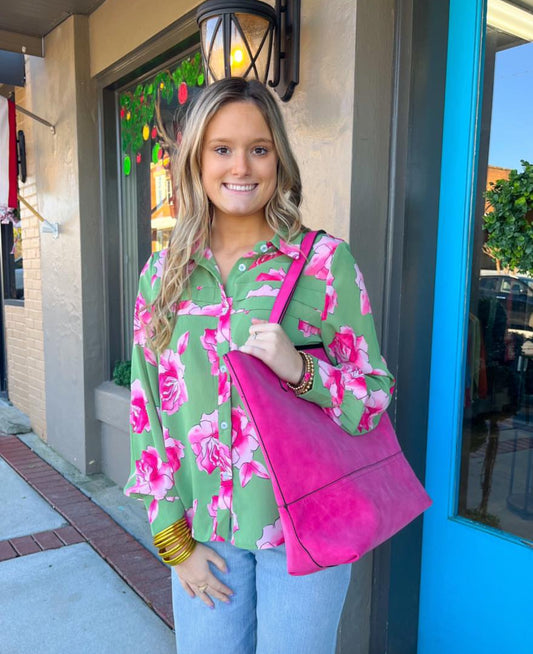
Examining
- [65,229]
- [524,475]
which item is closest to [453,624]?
[524,475]

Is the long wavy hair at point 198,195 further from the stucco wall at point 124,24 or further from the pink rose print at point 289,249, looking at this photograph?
the stucco wall at point 124,24

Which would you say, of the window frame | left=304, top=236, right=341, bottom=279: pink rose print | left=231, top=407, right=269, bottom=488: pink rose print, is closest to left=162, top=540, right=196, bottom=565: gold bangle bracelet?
left=231, top=407, right=269, bottom=488: pink rose print

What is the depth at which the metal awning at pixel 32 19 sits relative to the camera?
4.09m

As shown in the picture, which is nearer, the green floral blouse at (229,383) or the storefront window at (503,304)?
the green floral blouse at (229,383)

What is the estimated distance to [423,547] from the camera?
7.70 feet

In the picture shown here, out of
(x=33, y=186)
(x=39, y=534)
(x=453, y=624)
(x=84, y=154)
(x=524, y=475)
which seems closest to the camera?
(x=524, y=475)

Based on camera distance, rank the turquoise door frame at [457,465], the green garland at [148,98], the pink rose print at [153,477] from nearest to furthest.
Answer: the pink rose print at [153,477], the turquoise door frame at [457,465], the green garland at [148,98]

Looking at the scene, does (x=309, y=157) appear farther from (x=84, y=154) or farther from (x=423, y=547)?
(x=84, y=154)

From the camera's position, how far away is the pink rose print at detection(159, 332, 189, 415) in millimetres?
1432

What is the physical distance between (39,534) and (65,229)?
7.44ft

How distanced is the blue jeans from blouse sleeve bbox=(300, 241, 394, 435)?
1.24 ft

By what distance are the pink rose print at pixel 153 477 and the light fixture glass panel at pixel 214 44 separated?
148 centimetres

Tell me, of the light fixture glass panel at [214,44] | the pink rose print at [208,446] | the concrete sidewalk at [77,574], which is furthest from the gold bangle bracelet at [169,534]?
the light fixture glass panel at [214,44]

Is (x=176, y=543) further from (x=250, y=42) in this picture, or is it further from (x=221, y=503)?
(x=250, y=42)
